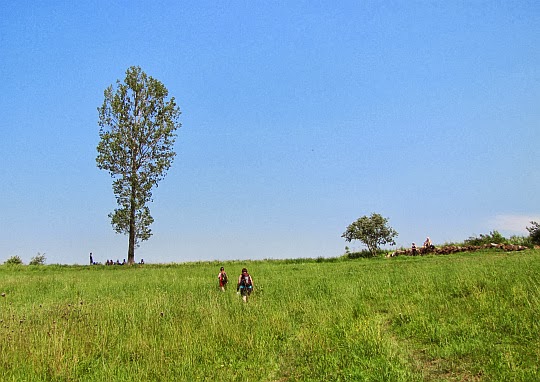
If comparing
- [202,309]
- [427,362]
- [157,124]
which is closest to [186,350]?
[202,309]

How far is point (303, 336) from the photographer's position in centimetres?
1164

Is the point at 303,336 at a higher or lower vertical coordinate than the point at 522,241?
lower

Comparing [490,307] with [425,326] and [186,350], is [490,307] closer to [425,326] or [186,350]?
[425,326]

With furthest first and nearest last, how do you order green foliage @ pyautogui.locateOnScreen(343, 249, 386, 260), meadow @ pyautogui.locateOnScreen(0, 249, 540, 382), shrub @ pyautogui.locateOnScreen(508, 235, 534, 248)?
green foliage @ pyautogui.locateOnScreen(343, 249, 386, 260)
shrub @ pyautogui.locateOnScreen(508, 235, 534, 248)
meadow @ pyautogui.locateOnScreen(0, 249, 540, 382)

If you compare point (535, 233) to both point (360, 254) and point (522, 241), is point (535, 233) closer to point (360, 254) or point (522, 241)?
point (522, 241)

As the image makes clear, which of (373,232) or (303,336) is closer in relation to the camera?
(303,336)

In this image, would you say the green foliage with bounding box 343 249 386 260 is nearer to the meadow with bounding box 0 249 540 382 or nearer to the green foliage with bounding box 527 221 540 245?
the green foliage with bounding box 527 221 540 245

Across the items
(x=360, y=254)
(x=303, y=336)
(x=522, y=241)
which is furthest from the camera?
(x=360, y=254)

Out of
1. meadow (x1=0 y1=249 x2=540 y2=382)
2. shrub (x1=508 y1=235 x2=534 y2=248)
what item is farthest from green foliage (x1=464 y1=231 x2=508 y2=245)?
meadow (x1=0 y1=249 x2=540 y2=382)

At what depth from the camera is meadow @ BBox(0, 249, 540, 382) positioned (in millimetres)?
9641

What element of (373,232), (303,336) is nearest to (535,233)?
(373,232)

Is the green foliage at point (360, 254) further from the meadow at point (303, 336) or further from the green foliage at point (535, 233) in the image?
the meadow at point (303, 336)

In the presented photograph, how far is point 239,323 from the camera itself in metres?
13.0

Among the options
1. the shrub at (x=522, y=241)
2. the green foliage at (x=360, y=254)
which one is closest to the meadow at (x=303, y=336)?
the shrub at (x=522, y=241)
